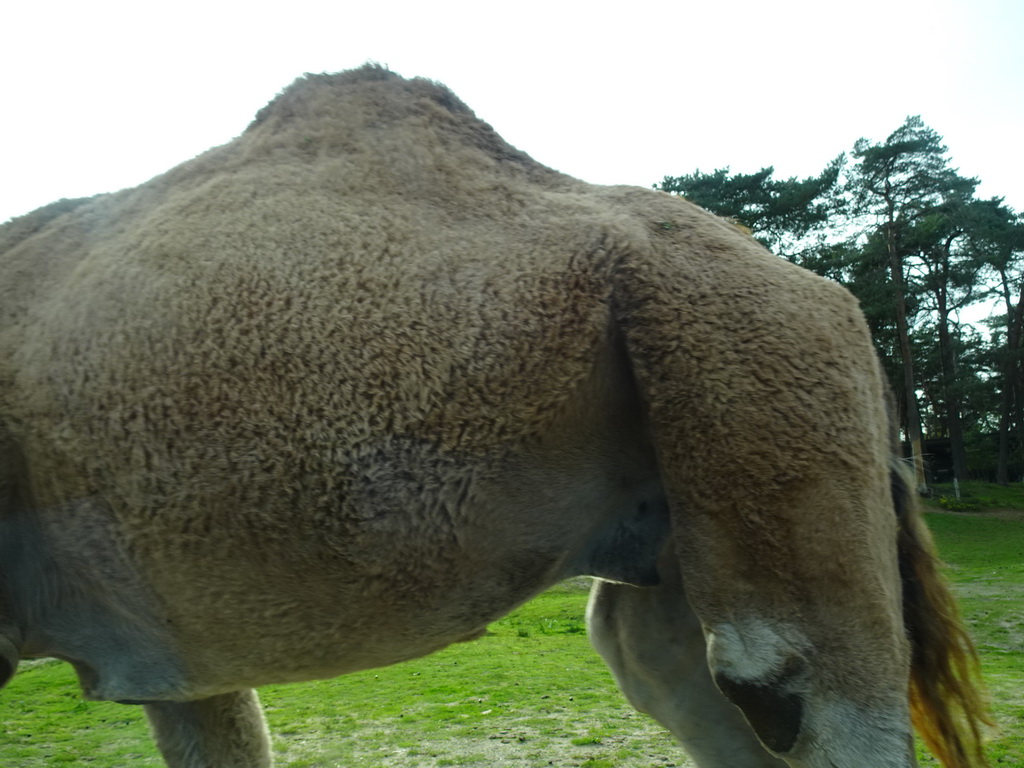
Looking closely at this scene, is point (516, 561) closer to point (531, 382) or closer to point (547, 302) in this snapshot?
point (531, 382)

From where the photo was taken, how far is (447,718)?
5707 millimetres

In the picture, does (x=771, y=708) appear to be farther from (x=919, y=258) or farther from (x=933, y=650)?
(x=919, y=258)

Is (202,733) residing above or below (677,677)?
below

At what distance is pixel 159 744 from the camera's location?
9.68ft

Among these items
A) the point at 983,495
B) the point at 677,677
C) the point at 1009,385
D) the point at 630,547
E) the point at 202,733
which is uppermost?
the point at 1009,385

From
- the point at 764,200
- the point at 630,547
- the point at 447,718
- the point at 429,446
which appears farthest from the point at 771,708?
the point at 764,200

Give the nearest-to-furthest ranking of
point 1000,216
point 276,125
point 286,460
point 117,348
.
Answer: point 286,460, point 117,348, point 276,125, point 1000,216

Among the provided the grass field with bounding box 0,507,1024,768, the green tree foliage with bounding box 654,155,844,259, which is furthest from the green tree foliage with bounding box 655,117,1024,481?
the grass field with bounding box 0,507,1024,768

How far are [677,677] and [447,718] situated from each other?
3.21 m

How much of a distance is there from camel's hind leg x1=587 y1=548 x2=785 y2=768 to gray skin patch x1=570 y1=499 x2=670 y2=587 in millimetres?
155

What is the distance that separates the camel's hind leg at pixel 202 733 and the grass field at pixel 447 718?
1725mm

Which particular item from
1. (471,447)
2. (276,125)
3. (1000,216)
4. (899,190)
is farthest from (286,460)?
(1000,216)

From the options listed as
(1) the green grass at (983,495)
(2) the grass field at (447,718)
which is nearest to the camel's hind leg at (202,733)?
(2) the grass field at (447,718)

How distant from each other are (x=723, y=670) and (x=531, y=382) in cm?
99
